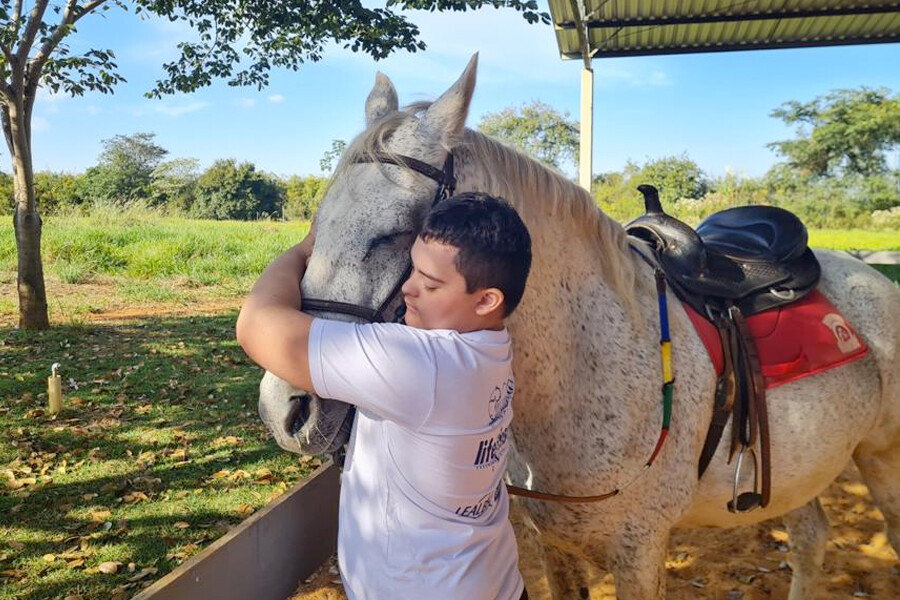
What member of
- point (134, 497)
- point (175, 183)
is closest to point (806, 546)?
point (134, 497)

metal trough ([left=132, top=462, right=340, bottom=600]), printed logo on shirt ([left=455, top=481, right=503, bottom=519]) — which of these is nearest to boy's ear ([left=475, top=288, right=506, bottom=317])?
printed logo on shirt ([left=455, top=481, right=503, bottom=519])

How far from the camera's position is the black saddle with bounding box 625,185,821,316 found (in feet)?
7.51

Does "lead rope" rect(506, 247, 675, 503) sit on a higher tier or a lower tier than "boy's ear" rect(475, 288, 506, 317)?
lower

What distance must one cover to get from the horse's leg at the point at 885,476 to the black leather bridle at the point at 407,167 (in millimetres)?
2401

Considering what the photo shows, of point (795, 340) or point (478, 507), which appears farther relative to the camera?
point (795, 340)

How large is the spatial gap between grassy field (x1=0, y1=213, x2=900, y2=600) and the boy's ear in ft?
9.82

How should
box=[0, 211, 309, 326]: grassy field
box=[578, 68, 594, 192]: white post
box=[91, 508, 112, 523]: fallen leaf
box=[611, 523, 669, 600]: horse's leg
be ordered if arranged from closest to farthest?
box=[611, 523, 669, 600]: horse's leg < box=[91, 508, 112, 523]: fallen leaf < box=[578, 68, 594, 192]: white post < box=[0, 211, 309, 326]: grassy field

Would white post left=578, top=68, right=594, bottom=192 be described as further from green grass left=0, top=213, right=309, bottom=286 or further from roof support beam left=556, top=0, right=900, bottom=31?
green grass left=0, top=213, right=309, bottom=286

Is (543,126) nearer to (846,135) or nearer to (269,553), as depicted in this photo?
(846,135)

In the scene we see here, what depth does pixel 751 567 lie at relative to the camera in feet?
12.4

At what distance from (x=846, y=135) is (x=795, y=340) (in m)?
43.3

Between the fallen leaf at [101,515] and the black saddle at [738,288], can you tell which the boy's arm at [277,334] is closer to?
the black saddle at [738,288]

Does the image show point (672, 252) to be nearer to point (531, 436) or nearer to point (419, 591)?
point (531, 436)

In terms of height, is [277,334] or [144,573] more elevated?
[277,334]
